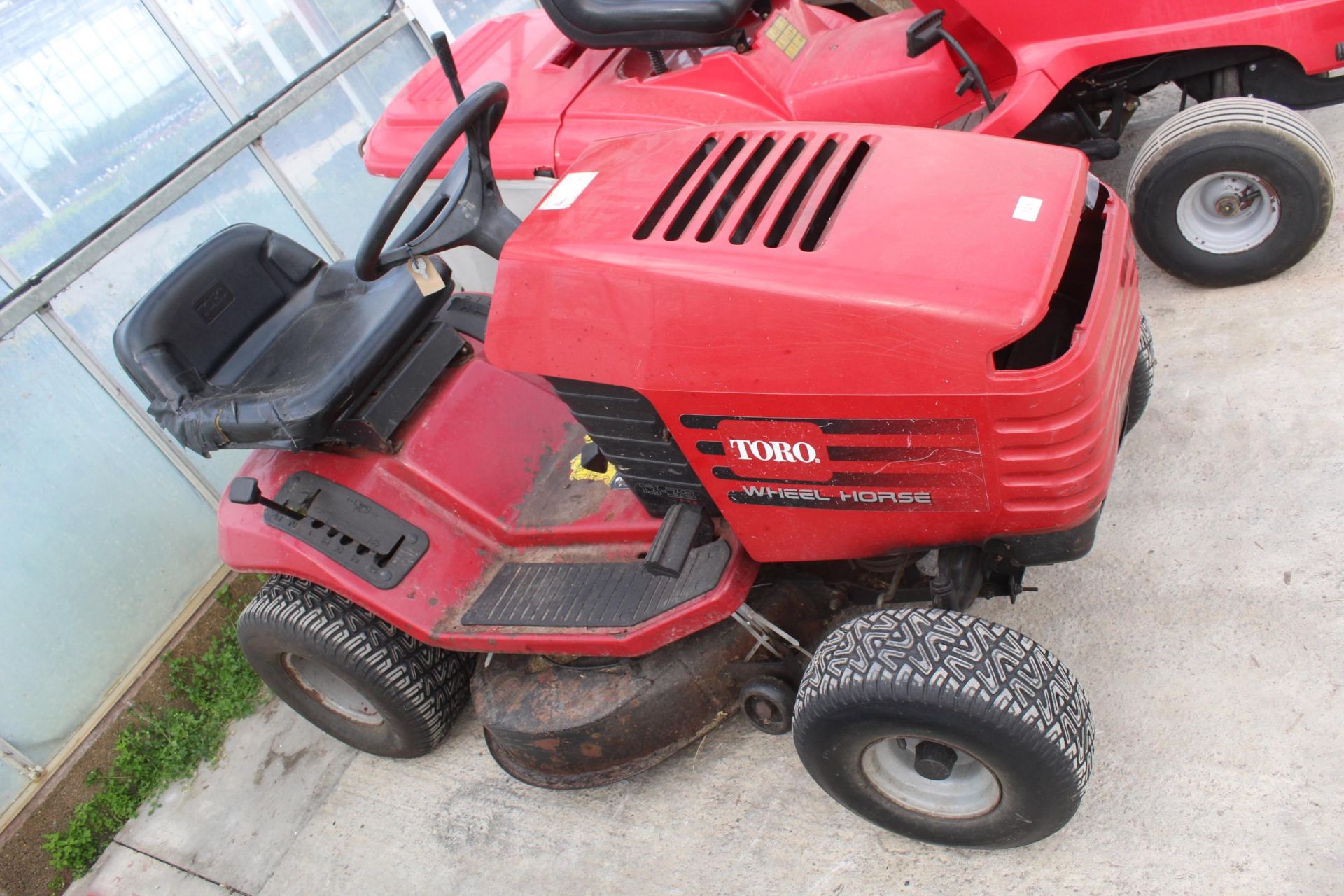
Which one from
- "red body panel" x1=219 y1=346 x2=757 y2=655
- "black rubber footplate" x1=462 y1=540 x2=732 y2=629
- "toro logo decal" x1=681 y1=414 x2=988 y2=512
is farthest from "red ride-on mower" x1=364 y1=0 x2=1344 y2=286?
"toro logo decal" x1=681 y1=414 x2=988 y2=512

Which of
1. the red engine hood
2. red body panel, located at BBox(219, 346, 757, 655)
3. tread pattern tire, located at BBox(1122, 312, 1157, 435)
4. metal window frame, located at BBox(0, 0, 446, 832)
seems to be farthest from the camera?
the red engine hood

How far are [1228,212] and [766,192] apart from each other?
1.89m

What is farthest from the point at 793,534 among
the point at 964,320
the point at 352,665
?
the point at 352,665

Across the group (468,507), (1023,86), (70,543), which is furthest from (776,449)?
(70,543)

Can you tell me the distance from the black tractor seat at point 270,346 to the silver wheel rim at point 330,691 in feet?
2.17

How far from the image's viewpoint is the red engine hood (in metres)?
3.16

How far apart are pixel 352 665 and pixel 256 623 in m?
0.31

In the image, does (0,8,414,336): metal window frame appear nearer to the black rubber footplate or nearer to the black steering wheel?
the black steering wheel

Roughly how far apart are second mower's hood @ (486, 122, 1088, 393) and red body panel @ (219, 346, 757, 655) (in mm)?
607

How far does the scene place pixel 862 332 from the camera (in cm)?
159

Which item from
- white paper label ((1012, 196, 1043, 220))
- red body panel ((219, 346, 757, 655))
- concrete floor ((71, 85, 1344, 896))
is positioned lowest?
concrete floor ((71, 85, 1344, 896))

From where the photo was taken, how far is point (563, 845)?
7.73 feet

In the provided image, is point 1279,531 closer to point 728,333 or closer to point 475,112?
point 728,333

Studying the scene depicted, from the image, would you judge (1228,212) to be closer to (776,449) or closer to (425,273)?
(776,449)
